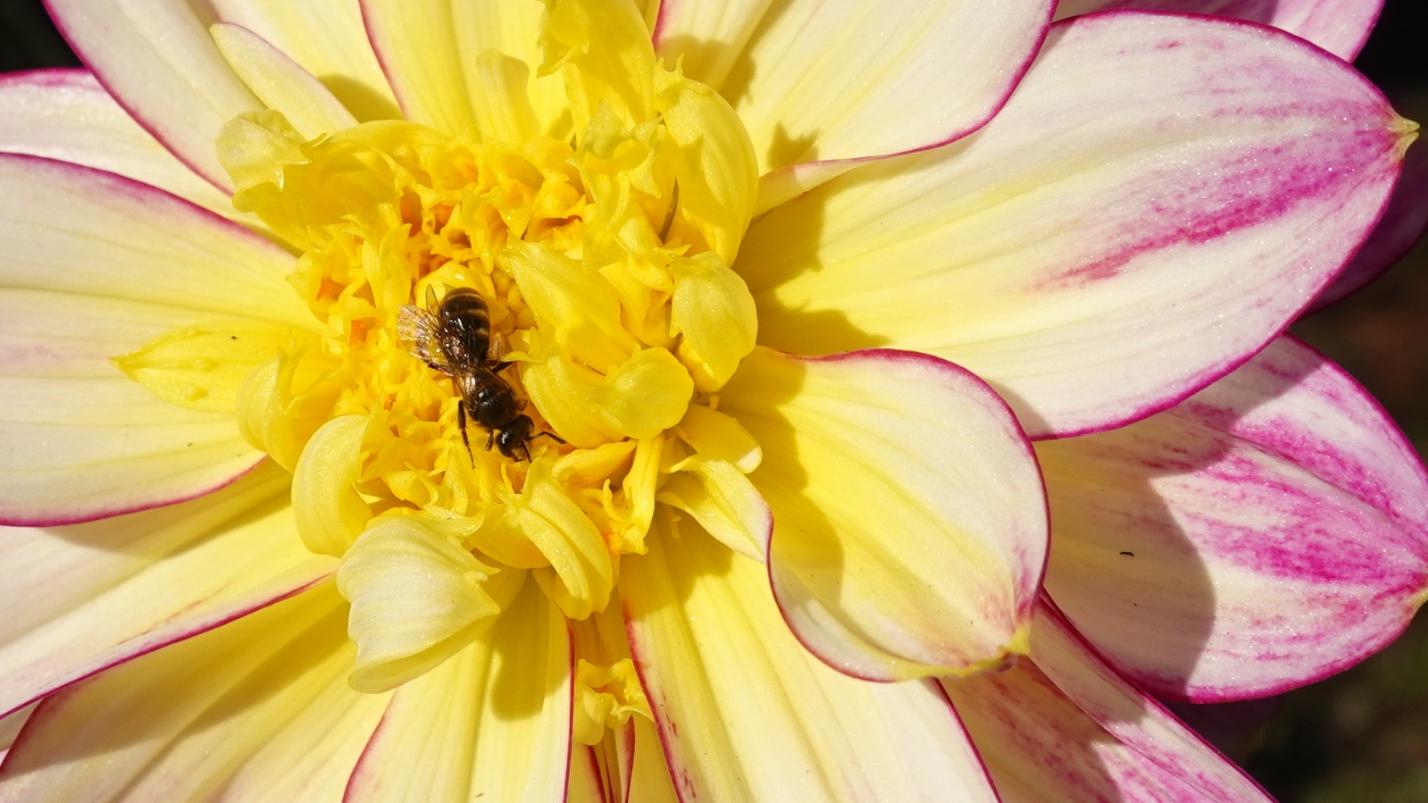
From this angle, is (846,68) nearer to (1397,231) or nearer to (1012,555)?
(1012,555)

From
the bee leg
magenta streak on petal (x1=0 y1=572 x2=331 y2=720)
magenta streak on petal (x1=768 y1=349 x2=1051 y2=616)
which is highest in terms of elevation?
magenta streak on petal (x1=768 y1=349 x2=1051 y2=616)

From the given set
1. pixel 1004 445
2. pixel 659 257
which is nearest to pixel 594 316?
pixel 659 257

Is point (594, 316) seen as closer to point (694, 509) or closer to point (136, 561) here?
point (694, 509)

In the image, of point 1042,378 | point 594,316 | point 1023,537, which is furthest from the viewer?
point 594,316

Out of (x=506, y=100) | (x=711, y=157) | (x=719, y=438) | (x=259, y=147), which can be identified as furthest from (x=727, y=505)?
(x=259, y=147)

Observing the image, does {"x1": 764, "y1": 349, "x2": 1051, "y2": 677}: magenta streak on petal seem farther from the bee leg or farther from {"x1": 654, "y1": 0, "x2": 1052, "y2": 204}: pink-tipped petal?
the bee leg

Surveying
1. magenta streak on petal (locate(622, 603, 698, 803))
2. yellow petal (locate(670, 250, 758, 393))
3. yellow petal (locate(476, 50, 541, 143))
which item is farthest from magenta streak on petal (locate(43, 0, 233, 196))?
magenta streak on petal (locate(622, 603, 698, 803))

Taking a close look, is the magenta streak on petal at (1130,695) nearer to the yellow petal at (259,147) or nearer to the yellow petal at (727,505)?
the yellow petal at (727,505)

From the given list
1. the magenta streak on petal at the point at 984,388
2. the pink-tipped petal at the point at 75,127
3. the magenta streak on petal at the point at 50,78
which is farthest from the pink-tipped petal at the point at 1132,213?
the magenta streak on petal at the point at 50,78
